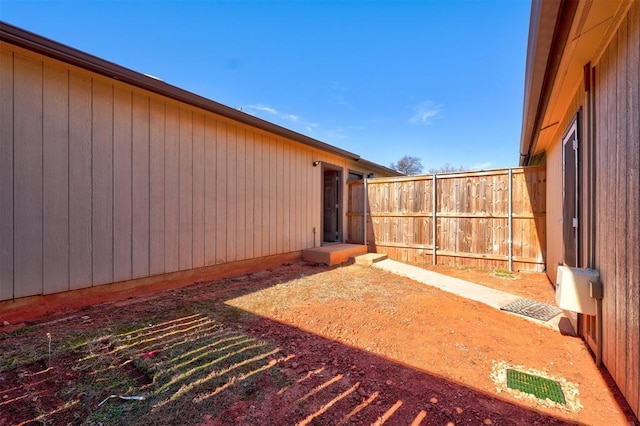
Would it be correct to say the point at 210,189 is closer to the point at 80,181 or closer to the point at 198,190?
the point at 198,190

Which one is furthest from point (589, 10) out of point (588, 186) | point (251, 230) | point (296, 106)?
point (296, 106)

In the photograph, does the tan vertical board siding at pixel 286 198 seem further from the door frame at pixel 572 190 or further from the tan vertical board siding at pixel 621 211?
the tan vertical board siding at pixel 621 211

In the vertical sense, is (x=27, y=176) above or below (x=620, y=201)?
above

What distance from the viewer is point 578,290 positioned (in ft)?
7.73

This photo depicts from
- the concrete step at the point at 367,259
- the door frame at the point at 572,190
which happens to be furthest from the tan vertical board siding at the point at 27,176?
the door frame at the point at 572,190

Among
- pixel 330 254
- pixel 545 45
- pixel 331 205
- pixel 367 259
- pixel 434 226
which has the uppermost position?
pixel 545 45

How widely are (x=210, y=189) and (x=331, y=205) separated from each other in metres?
4.31

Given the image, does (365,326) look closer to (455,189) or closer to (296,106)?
(455,189)

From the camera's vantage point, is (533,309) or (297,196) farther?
(297,196)

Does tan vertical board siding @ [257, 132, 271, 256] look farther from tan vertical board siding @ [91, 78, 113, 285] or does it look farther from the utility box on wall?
the utility box on wall

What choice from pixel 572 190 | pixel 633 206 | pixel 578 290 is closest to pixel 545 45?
pixel 633 206

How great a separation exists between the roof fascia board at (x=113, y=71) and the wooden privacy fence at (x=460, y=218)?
3.74 metres

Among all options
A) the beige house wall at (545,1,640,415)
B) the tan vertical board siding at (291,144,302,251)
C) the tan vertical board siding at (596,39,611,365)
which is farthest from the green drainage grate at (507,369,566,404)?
the tan vertical board siding at (291,144,302,251)

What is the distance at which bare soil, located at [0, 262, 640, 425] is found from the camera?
166 centimetres
